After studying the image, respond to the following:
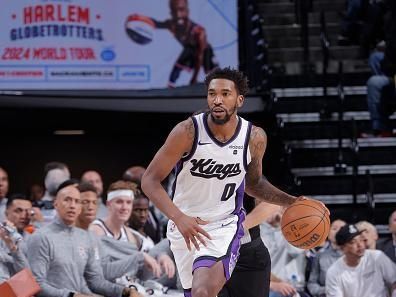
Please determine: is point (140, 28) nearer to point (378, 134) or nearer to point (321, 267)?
point (378, 134)

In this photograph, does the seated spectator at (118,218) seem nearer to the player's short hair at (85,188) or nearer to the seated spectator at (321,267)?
the player's short hair at (85,188)

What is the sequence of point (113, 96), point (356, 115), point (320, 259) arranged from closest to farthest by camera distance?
point (320, 259) < point (113, 96) < point (356, 115)

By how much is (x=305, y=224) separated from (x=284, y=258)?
360 cm

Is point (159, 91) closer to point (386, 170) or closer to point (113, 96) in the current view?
point (113, 96)

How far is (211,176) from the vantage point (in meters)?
7.23

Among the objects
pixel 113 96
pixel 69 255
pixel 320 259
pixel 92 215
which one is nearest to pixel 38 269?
pixel 69 255

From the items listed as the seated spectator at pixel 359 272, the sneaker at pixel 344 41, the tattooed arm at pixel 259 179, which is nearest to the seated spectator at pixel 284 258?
the seated spectator at pixel 359 272

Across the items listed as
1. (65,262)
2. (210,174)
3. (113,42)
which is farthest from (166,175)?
(113,42)

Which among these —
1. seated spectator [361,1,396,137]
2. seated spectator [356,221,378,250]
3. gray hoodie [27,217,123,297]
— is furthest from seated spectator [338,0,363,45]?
gray hoodie [27,217,123,297]

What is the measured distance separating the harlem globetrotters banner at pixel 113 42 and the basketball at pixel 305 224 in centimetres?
626

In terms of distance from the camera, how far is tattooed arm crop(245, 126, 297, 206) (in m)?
7.46

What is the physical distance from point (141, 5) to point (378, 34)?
3.27m

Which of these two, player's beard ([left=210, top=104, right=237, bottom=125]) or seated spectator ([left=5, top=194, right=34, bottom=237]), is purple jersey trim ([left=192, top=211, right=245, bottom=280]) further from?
seated spectator ([left=5, top=194, right=34, bottom=237])

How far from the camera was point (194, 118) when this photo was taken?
7.29 m
